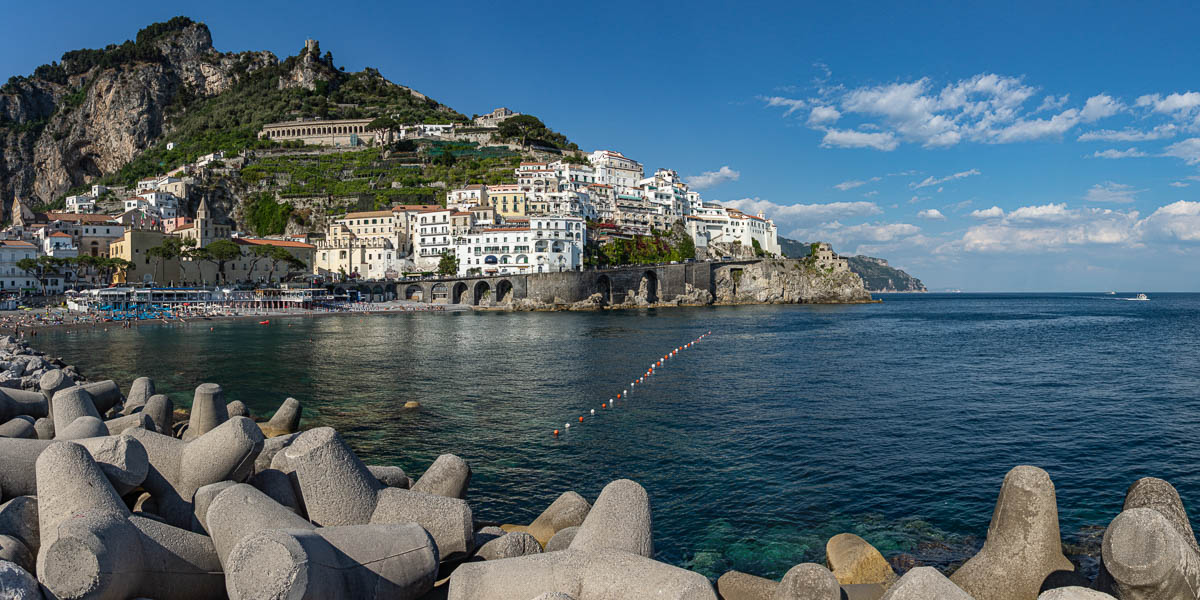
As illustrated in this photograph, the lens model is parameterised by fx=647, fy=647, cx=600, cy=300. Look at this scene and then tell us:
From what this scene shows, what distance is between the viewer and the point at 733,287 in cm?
11350

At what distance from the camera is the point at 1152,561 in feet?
18.8

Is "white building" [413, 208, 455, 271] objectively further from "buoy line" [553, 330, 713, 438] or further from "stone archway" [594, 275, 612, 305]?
"buoy line" [553, 330, 713, 438]

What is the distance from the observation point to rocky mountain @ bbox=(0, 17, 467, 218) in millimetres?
156750

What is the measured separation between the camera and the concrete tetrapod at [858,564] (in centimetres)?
881

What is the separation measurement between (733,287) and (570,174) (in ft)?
143

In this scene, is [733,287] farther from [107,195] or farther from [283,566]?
[107,195]

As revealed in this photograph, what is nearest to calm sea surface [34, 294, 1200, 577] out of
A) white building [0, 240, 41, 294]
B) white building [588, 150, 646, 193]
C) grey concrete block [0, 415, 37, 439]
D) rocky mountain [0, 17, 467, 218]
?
grey concrete block [0, 415, 37, 439]

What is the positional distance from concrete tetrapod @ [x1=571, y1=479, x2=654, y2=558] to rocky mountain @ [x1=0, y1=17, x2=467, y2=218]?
6662 inches

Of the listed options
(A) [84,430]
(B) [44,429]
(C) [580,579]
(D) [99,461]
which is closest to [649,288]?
(B) [44,429]

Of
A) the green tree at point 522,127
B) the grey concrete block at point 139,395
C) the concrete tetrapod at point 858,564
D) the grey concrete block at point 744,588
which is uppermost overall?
the green tree at point 522,127

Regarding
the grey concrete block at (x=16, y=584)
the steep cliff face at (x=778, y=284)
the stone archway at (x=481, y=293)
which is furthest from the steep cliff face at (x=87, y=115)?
the grey concrete block at (x=16, y=584)

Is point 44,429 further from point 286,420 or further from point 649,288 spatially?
point 649,288

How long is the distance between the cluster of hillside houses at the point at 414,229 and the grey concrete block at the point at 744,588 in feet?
311

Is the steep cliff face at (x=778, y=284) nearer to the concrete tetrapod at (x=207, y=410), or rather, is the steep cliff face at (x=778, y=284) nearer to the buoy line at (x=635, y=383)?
the buoy line at (x=635, y=383)
